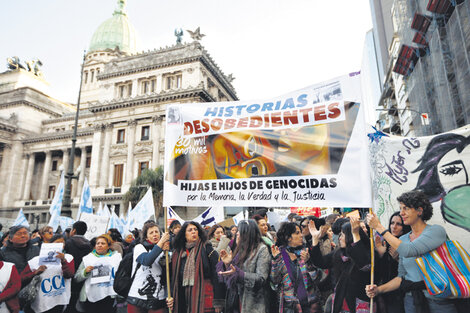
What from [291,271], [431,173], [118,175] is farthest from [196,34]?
[291,271]

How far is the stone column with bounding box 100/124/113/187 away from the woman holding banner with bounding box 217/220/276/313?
113 ft

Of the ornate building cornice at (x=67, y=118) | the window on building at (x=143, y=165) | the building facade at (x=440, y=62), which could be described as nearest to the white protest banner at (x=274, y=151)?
the building facade at (x=440, y=62)

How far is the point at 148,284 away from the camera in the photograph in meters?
4.06

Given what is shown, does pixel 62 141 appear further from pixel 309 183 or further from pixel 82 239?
pixel 309 183

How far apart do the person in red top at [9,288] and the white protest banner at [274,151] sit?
2.06 m

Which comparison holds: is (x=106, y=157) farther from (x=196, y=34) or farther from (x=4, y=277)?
(x=4, y=277)

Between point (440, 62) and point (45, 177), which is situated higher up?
point (440, 62)

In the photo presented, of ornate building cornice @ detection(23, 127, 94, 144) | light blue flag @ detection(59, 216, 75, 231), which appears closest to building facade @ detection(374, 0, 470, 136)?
light blue flag @ detection(59, 216, 75, 231)

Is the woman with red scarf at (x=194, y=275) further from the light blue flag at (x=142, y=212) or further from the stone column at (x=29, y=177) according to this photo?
the stone column at (x=29, y=177)

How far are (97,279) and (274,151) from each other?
10.6ft

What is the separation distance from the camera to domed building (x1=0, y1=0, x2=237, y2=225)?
3500cm

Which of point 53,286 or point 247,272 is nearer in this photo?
point 247,272

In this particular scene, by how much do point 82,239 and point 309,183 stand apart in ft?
13.3

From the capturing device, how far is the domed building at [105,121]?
3500 cm
